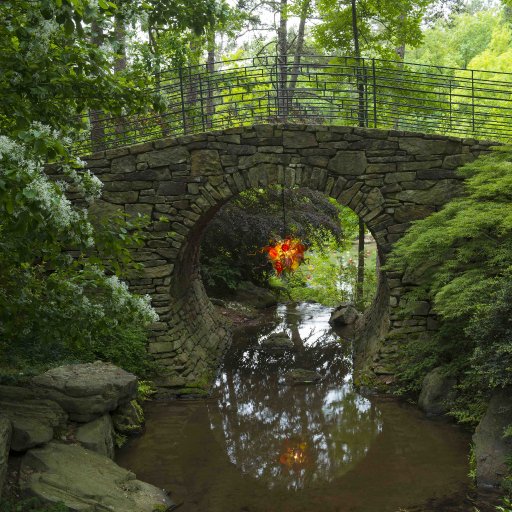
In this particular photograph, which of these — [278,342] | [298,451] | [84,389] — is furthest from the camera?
[278,342]

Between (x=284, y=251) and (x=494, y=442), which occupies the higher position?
(x=284, y=251)

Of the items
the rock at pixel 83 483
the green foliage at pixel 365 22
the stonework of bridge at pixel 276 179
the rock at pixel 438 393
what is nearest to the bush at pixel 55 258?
the rock at pixel 83 483

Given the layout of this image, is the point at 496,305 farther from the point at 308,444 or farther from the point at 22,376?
the point at 22,376

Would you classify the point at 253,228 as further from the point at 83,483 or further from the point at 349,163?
the point at 83,483

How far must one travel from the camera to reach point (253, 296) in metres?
15.7

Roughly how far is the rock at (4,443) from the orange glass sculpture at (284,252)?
9.94 metres

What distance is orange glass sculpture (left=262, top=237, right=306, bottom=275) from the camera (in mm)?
15227

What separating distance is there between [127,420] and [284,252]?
8124 mm

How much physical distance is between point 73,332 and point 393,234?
5.40 metres

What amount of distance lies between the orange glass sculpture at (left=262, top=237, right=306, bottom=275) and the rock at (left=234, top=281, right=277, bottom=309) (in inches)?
29.7

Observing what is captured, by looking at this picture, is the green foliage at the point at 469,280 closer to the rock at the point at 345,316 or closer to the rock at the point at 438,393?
the rock at the point at 438,393

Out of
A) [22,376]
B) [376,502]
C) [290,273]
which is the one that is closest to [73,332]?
[22,376]

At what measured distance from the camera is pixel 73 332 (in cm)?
554

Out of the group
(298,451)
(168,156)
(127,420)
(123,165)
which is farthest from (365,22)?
(127,420)
